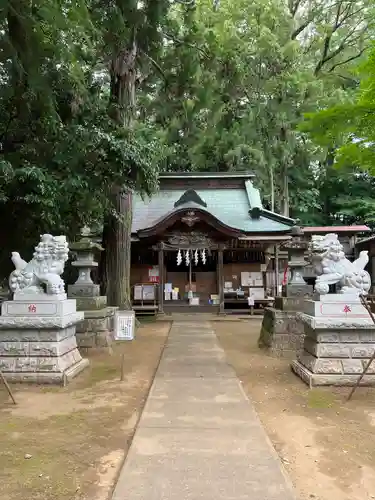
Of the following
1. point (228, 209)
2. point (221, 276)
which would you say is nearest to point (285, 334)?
point (221, 276)

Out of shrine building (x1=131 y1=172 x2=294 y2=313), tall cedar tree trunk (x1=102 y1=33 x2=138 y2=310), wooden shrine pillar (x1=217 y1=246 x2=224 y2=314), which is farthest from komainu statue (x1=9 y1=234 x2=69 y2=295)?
wooden shrine pillar (x1=217 y1=246 x2=224 y2=314)

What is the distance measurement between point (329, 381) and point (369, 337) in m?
0.84

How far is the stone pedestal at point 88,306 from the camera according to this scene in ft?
27.3

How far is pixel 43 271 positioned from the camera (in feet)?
20.2

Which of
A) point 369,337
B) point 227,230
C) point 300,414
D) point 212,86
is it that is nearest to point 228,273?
point 227,230

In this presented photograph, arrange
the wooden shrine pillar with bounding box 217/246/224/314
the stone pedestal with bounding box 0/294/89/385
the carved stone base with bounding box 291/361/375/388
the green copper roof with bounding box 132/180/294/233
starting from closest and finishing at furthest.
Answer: the carved stone base with bounding box 291/361/375/388, the stone pedestal with bounding box 0/294/89/385, the wooden shrine pillar with bounding box 217/246/224/314, the green copper roof with bounding box 132/180/294/233

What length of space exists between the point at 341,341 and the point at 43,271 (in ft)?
14.7

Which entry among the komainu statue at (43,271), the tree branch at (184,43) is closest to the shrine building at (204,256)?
the tree branch at (184,43)

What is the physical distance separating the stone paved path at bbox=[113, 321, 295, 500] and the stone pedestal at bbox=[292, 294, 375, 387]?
126 cm

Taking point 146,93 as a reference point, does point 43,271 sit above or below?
below

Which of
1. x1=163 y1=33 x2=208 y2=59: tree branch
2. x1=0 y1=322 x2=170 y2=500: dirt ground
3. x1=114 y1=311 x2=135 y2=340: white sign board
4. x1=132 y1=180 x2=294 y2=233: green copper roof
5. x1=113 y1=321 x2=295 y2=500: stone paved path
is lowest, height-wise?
x1=0 y1=322 x2=170 y2=500: dirt ground

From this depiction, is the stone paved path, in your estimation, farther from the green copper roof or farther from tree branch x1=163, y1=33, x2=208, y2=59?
the green copper roof

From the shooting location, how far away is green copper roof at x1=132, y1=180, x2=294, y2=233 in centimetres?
1622

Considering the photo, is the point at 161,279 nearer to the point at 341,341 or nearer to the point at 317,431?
the point at 341,341
